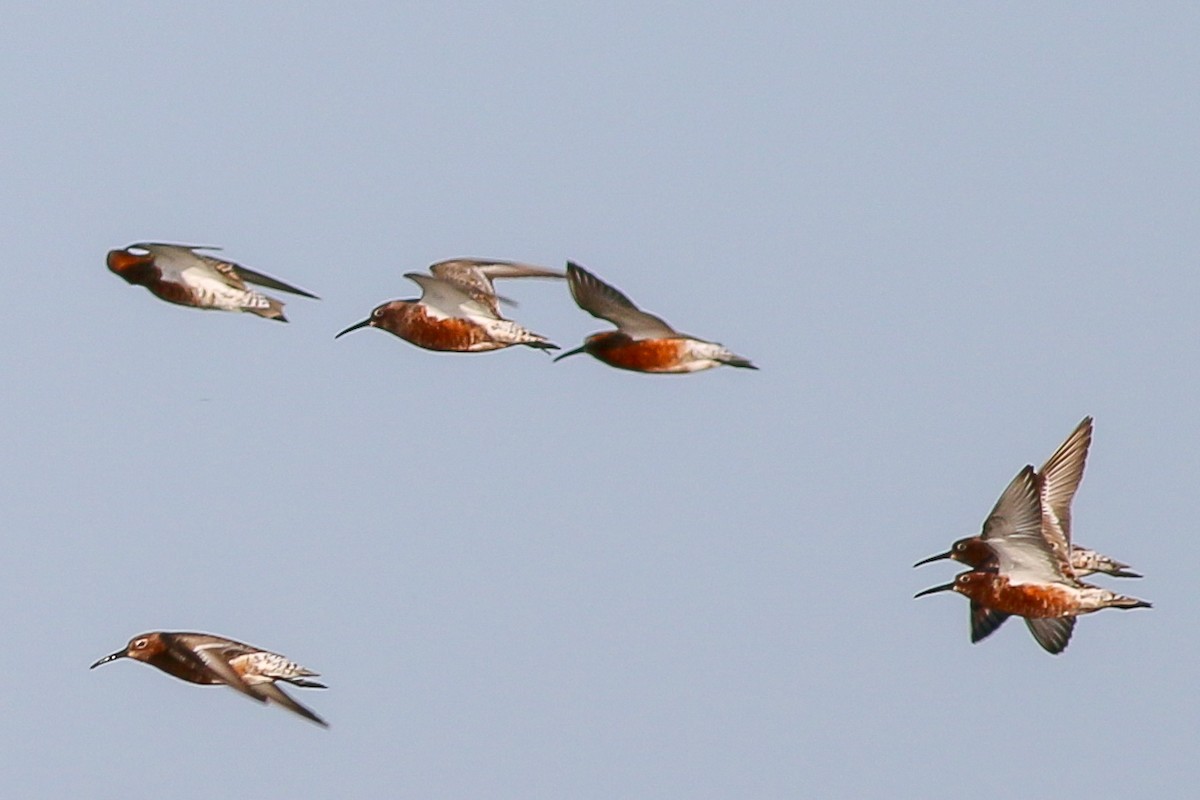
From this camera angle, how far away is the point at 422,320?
1046 inches

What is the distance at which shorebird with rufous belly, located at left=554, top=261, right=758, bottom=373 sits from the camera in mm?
24188

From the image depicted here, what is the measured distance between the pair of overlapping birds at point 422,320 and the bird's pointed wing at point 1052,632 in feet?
15.4

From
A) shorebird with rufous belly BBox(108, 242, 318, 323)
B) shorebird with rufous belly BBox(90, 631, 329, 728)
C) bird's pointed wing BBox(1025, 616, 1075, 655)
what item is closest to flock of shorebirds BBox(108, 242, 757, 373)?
shorebird with rufous belly BBox(108, 242, 318, 323)

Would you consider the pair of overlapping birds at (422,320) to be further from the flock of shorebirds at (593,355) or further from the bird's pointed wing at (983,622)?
the bird's pointed wing at (983,622)

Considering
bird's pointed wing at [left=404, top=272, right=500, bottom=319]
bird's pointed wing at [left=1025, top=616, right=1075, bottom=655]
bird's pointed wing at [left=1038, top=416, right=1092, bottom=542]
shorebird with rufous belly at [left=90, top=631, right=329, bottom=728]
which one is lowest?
shorebird with rufous belly at [left=90, top=631, right=329, bottom=728]

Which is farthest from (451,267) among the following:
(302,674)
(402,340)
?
(302,674)

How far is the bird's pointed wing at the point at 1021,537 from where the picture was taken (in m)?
24.7

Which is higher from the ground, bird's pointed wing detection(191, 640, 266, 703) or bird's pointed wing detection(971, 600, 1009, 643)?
bird's pointed wing detection(971, 600, 1009, 643)

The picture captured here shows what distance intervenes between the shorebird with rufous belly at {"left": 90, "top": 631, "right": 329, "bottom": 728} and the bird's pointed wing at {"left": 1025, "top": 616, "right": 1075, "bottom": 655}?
25.1 ft

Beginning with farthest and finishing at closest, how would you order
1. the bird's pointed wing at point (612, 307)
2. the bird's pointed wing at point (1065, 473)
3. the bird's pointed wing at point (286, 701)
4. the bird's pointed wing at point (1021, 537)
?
the bird's pointed wing at point (1065, 473)
the bird's pointed wing at point (1021, 537)
the bird's pointed wing at point (612, 307)
the bird's pointed wing at point (286, 701)

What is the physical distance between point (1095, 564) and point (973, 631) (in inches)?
139

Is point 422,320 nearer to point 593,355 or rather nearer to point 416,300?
point 416,300

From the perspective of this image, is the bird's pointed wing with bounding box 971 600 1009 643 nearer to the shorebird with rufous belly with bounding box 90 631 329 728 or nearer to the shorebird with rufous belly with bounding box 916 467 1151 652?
the shorebird with rufous belly with bounding box 916 467 1151 652

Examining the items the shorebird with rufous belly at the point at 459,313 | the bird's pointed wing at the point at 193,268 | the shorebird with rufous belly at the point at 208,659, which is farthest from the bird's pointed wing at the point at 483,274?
the shorebird with rufous belly at the point at 208,659
